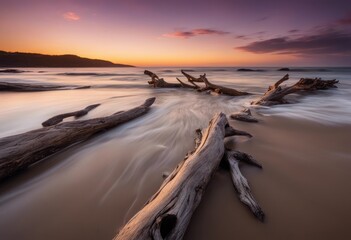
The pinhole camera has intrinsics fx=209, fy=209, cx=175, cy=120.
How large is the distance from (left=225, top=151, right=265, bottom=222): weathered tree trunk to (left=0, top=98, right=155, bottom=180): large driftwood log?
7.12ft

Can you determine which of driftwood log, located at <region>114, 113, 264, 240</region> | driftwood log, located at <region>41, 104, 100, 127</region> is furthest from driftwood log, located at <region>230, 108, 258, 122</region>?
driftwood log, located at <region>41, 104, 100, 127</region>

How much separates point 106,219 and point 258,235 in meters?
1.16

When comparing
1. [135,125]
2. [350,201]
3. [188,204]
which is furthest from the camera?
[135,125]

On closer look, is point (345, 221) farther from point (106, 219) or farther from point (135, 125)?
point (135, 125)

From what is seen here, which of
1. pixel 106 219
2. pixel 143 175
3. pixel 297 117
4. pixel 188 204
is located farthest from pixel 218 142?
pixel 297 117

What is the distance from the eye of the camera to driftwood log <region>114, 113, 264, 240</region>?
1169 millimetres

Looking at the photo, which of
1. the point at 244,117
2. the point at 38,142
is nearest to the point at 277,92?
the point at 244,117

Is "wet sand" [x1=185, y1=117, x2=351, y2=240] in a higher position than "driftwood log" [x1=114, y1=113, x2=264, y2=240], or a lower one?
lower

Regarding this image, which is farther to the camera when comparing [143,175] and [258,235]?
[143,175]

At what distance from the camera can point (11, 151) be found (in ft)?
7.07

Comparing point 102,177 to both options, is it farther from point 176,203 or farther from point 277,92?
point 277,92

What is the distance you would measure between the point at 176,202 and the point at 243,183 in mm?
839

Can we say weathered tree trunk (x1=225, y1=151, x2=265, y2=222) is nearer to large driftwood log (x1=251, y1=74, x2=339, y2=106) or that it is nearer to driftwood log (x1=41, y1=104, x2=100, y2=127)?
driftwood log (x1=41, y1=104, x2=100, y2=127)

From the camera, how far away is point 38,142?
97.5 inches
